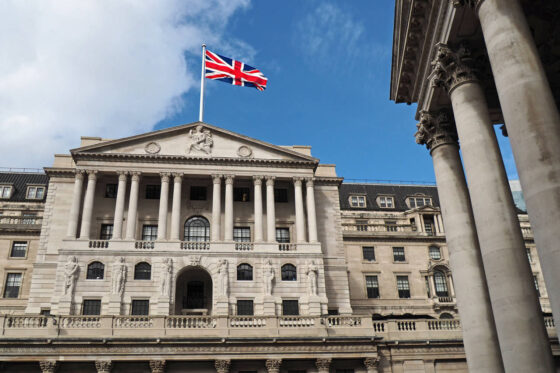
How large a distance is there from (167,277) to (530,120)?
4193cm

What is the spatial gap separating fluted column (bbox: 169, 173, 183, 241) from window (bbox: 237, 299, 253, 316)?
907cm

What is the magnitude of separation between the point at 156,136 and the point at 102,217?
34.0 feet

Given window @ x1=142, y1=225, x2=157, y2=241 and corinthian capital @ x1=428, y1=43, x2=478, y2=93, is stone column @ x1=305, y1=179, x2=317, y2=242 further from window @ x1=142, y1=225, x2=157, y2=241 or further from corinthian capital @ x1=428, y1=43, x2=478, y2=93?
corinthian capital @ x1=428, y1=43, x2=478, y2=93

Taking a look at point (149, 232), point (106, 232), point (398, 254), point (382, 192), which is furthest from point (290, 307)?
point (382, 192)

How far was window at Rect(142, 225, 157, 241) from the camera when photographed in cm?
5609

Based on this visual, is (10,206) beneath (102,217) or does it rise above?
above

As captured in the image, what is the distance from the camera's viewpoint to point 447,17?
1822 centimetres

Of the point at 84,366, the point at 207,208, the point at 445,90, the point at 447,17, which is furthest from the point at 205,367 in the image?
the point at 447,17

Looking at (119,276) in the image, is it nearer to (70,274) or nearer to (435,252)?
(70,274)

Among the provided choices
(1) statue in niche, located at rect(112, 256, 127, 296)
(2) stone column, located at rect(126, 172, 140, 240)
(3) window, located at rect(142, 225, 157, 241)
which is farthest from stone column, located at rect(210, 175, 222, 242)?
(1) statue in niche, located at rect(112, 256, 127, 296)

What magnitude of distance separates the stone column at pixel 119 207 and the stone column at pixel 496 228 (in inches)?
1590

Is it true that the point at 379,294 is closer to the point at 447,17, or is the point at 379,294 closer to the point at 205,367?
the point at 205,367

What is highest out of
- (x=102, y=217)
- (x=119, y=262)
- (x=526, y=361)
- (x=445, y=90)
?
(x=102, y=217)

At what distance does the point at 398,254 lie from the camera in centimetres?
7250
